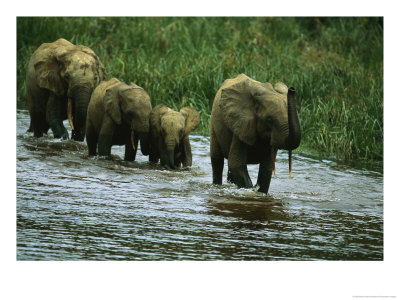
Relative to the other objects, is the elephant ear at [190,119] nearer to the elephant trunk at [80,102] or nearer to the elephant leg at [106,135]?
the elephant leg at [106,135]

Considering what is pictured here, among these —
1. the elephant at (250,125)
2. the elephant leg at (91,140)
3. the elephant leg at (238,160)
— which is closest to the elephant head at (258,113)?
the elephant at (250,125)

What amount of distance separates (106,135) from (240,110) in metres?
2.95

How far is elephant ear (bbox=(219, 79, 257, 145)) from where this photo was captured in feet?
29.2

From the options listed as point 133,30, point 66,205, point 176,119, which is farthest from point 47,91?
point 66,205

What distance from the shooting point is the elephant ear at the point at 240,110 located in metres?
8.89

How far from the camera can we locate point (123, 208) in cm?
850

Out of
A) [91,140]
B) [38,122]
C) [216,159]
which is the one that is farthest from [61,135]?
[216,159]

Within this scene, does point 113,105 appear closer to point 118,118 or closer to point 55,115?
point 118,118

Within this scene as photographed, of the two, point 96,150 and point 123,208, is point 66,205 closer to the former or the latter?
point 123,208

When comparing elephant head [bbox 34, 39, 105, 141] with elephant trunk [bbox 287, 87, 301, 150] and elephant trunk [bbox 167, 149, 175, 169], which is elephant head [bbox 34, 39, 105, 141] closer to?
elephant trunk [bbox 167, 149, 175, 169]

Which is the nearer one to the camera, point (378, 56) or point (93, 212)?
point (93, 212)

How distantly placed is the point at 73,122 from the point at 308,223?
18.2ft

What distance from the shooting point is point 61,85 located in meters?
12.6

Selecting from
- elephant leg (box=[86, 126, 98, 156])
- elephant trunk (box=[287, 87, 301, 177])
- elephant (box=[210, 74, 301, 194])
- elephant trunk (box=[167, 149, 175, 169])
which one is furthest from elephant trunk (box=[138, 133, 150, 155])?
elephant trunk (box=[287, 87, 301, 177])
